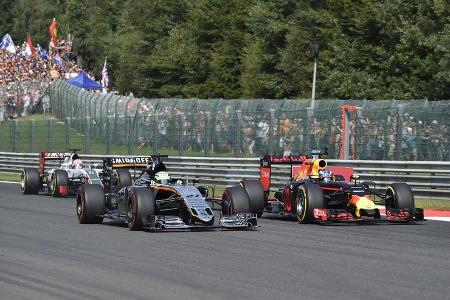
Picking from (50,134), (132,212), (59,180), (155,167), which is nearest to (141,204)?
(132,212)

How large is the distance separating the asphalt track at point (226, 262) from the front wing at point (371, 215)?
0.63 ft

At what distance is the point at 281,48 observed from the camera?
69.9m

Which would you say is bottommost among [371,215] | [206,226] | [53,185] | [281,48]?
[206,226]

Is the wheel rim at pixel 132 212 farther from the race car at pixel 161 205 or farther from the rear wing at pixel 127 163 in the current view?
the rear wing at pixel 127 163

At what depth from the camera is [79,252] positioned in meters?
14.6

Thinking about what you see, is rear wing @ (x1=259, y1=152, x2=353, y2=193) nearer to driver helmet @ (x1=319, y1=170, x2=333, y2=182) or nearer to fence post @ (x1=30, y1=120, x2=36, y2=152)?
driver helmet @ (x1=319, y1=170, x2=333, y2=182)

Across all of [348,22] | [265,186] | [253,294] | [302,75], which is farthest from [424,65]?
[253,294]

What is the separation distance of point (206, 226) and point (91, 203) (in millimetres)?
2244

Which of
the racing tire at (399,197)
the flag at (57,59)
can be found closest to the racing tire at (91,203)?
the racing tire at (399,197)

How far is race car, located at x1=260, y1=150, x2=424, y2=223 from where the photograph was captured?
62.2ft

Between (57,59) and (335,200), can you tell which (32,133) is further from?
(57,59)

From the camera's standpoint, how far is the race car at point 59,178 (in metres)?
27.9

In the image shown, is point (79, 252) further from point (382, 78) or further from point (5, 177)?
point (382, 78)

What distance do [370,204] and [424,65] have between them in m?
32.4
